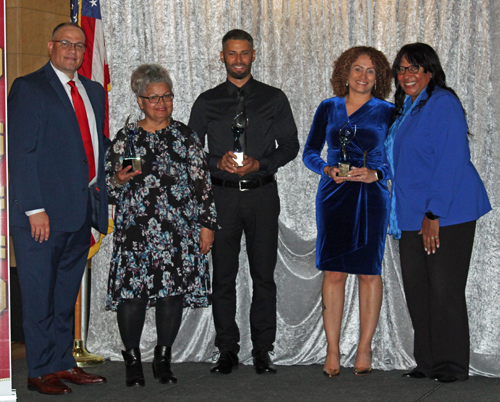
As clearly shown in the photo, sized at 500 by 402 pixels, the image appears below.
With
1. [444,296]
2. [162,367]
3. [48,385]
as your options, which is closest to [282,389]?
[162,367]

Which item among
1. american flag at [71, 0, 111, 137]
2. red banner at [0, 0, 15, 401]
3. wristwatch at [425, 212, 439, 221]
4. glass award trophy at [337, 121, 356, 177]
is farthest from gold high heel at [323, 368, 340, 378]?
american flag at [71, 0, 111, 137]

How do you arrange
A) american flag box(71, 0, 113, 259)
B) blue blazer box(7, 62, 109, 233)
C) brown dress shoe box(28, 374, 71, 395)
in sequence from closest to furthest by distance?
blue blazer box(7, 62, 109, 233)
brown dress shoe box(28, 374, 71, 395)
american flag box(71, 0, 113, 259)

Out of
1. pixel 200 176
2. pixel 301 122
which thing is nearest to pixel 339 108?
pixel 301 122

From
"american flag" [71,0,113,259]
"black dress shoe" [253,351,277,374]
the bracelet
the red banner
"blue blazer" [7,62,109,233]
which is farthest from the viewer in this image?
"american flag" [71,0,113,259]

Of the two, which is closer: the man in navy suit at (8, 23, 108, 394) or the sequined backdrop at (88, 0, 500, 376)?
Result: the man in navy suit at (8, 23, 108, 394)

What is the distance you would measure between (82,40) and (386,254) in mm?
2189

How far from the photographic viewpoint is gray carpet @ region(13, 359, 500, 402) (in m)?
3.00

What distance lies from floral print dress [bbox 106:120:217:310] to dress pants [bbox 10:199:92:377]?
9.8 inches

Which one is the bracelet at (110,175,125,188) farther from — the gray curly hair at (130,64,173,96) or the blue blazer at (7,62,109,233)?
the gray curly hair at (130,64,173,96)

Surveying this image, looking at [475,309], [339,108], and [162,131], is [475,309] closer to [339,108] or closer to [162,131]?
[339,108]

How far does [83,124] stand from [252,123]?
97cm

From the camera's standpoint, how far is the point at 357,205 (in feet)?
11.1

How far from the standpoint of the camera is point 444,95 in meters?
3.18

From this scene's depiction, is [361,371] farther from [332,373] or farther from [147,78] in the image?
[147,78]
